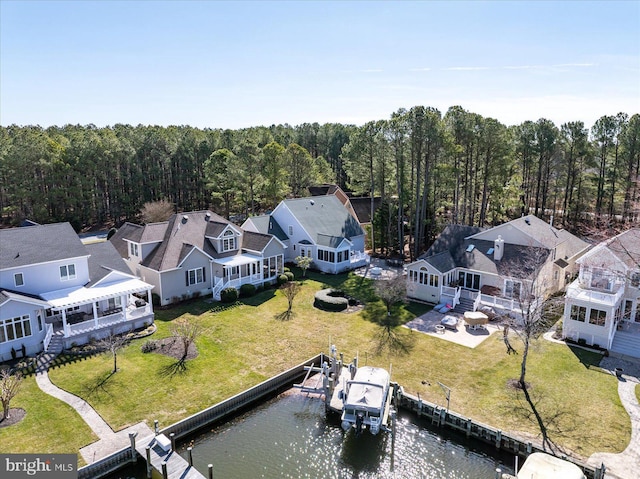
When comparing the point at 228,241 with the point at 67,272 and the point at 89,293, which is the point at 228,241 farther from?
the point at 67,272

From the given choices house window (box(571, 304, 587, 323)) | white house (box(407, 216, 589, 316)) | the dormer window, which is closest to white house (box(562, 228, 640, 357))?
house window (box(571, 304, 587, 323))

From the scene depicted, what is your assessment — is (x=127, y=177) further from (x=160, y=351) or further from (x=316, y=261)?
(x=160, y=351)

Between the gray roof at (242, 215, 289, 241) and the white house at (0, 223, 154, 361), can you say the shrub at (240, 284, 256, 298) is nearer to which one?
the white house at (0, 223, 154, 361)

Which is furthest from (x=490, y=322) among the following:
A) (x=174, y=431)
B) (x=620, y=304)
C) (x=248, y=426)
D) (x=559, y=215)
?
(x=559, y=215)

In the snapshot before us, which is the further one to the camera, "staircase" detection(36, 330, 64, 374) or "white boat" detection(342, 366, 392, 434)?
"staircase" detection(36, 330, 64, 374)

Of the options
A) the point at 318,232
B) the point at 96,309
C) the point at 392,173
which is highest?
the point at 392,173

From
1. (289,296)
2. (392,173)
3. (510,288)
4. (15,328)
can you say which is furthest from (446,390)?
(392,173)
